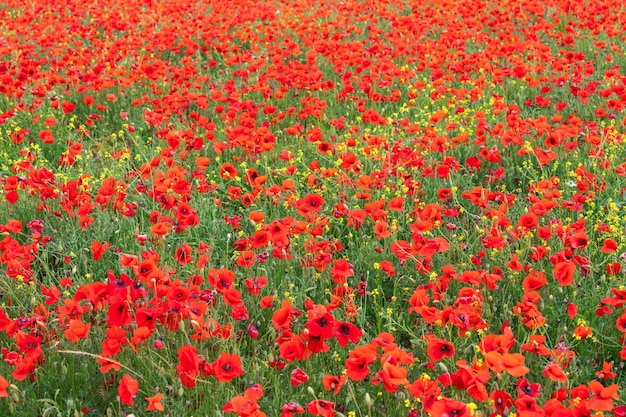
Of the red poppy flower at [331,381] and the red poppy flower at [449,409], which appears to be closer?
the red poppy flower at [449,409]

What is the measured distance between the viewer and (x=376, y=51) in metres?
7.00

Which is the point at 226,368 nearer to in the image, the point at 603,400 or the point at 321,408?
the point at 321,408

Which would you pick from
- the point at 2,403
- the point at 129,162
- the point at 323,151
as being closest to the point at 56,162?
the point at 129,162

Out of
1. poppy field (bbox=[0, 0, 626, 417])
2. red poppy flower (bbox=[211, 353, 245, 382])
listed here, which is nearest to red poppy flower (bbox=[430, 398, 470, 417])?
poppy field (bbox=[0, 0, 626, 417])

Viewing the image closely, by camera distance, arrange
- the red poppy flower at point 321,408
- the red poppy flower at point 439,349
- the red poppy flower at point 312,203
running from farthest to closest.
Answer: the red poppy flower at point 312,203 → the red poppy flower at point 439,349 → the red poppy flower at point 321,408

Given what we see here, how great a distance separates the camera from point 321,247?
352cm

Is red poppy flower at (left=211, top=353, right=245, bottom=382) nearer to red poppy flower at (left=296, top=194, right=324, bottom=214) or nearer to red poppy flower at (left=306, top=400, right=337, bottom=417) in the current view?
red poppy flower at (left=306, top=400, right=337, bottom=417)

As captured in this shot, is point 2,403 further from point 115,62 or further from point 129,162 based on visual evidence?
point 115,62

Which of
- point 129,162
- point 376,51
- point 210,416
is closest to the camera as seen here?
point 210,416

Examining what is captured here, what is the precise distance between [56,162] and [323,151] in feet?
6.90

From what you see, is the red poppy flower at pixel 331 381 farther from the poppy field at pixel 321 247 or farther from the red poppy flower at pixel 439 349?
the red poppy flower at pixel 439 349

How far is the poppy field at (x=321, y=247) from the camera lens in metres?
2.70

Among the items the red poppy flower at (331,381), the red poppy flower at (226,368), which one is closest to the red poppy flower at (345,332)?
the red poppy flower at (331,381)

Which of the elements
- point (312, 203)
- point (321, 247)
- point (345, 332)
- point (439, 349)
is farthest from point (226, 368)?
point (312, 203)
